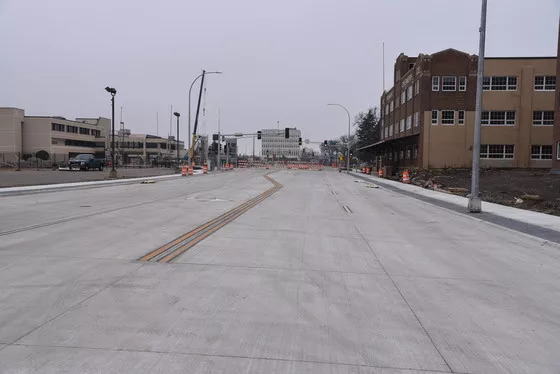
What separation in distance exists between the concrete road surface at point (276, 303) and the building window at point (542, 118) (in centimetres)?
4233

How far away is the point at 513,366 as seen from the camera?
4230mm

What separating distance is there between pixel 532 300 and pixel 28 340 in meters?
6.04

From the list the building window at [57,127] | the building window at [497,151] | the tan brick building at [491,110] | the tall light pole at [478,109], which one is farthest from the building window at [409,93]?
the building window at [57,127]

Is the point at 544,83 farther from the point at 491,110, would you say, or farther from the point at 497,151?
the point at 497,151

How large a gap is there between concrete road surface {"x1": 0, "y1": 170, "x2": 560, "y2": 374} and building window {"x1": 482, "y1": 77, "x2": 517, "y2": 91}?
41.5 metres

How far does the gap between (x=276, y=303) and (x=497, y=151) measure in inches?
1897

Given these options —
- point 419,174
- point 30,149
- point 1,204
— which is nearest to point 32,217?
point 1,204

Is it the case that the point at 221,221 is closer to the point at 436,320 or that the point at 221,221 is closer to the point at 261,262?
the point at 261,262

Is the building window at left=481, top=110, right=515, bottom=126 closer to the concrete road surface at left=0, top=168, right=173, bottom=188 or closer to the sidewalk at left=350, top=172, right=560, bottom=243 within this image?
the sidewalk at left=350, top=172, right=560, bottom=243

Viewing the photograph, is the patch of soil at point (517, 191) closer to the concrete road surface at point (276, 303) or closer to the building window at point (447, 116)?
the building window at point (447, 116)

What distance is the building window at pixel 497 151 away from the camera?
48.2m

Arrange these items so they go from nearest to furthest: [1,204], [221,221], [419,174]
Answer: [221,221] → [1,204] → [419,174]

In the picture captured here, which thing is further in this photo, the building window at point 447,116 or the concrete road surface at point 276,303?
the building window at point 447,116

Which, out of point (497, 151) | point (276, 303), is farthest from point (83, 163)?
point (276, 303)
